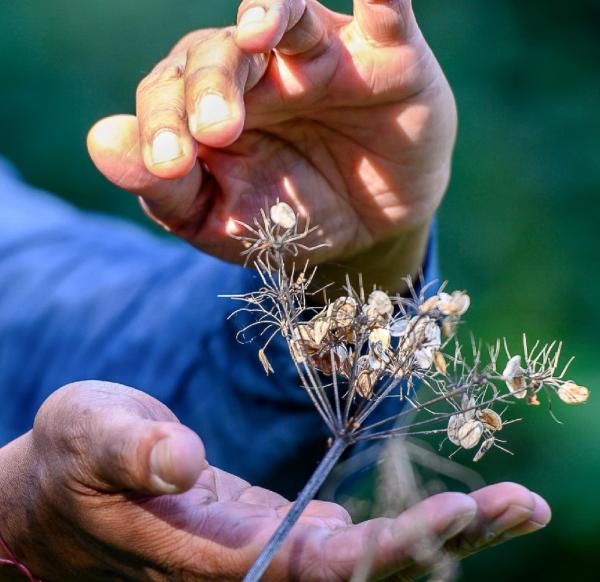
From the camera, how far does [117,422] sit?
2.33 feet

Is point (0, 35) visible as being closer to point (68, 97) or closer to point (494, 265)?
point (68, 97)

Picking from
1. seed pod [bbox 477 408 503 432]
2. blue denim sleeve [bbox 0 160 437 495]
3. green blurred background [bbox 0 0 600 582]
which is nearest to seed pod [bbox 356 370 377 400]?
seed pod [bbox 477 408 503 432]

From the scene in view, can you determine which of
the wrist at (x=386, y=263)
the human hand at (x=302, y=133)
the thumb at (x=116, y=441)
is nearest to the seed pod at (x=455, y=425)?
the thumb at (x=116, y=441)

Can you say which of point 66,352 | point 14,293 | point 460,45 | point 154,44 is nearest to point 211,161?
point 66,352

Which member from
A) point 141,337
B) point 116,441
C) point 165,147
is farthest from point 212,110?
point 141,337

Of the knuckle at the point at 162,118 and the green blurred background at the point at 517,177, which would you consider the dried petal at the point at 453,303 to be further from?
the green blurred background at the point at 517,177

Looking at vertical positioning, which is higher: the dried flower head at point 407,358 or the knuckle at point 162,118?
the knuckle at point 162,118

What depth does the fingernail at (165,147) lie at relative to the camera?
89 cm

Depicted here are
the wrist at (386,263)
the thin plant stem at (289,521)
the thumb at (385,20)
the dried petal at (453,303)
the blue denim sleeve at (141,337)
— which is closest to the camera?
the thin plant stem at (289,521)

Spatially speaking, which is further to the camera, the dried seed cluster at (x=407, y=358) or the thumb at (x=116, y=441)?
the dried seed cluster at (x=407, y=358)

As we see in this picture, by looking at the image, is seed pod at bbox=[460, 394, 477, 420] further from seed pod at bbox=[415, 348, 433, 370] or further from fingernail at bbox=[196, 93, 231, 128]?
fingernail at bbox=[196, 93, 231, 128]

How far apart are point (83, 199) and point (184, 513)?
9.27 feet

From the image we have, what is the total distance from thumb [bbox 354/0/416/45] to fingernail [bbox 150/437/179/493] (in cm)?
62

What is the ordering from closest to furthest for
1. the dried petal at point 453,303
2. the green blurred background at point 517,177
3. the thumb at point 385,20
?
the dried petal at point 453,303 < the thumb at point 385,20 < the green blurred background at point 517,177
